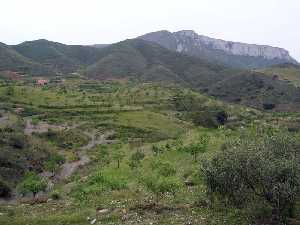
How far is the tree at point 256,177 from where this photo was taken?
18.6 metres

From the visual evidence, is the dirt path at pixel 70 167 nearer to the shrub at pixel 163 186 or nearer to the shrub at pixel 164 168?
the shrub at pixel 164 168

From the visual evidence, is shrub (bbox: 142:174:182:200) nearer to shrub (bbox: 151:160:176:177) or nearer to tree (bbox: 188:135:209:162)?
shrub (bbox: 151:160:176:177)

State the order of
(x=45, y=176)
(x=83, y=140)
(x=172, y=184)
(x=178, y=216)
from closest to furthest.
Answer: (x=178, y=216) < (x=172, y=184) < (x=45, y=176) < (x=83, y=140)

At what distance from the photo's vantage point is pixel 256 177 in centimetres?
1945

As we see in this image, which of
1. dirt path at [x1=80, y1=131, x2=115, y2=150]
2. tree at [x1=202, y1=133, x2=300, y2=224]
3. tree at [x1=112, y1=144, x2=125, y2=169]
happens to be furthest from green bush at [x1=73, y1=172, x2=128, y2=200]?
dirt path at [x1=80, y1=131, x2=115, y2=150]

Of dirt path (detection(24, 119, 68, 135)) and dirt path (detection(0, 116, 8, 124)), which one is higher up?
dirt path (detection(0, 116, 8, 124))

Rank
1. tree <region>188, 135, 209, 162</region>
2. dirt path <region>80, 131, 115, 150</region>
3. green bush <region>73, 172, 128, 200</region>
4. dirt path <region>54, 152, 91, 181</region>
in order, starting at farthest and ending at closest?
dirt path <region>80, 131, 115, 150</region>
dirt path <region>54, 152, 91, 181</region>
tree <region>188, 135, 209, 162</region>
green bush <region>73, 172, 128, 200</region>

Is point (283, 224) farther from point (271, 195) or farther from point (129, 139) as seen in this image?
point (129, 139)

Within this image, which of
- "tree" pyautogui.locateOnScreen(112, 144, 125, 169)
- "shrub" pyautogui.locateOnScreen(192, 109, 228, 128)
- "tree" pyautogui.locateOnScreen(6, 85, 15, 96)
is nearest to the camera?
"tree" pyautogui.locateOnScreen(112, 144, 125, 169)

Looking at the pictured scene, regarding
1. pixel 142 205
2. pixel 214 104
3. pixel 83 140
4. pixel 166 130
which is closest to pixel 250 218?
pixel 142 205

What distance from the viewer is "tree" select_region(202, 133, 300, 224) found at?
733 inches

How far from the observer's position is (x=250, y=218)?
19.9m

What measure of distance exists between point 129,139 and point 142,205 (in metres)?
47.3

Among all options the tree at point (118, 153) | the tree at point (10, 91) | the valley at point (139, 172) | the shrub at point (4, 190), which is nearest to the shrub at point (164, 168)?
the valley at point (139, 172)
